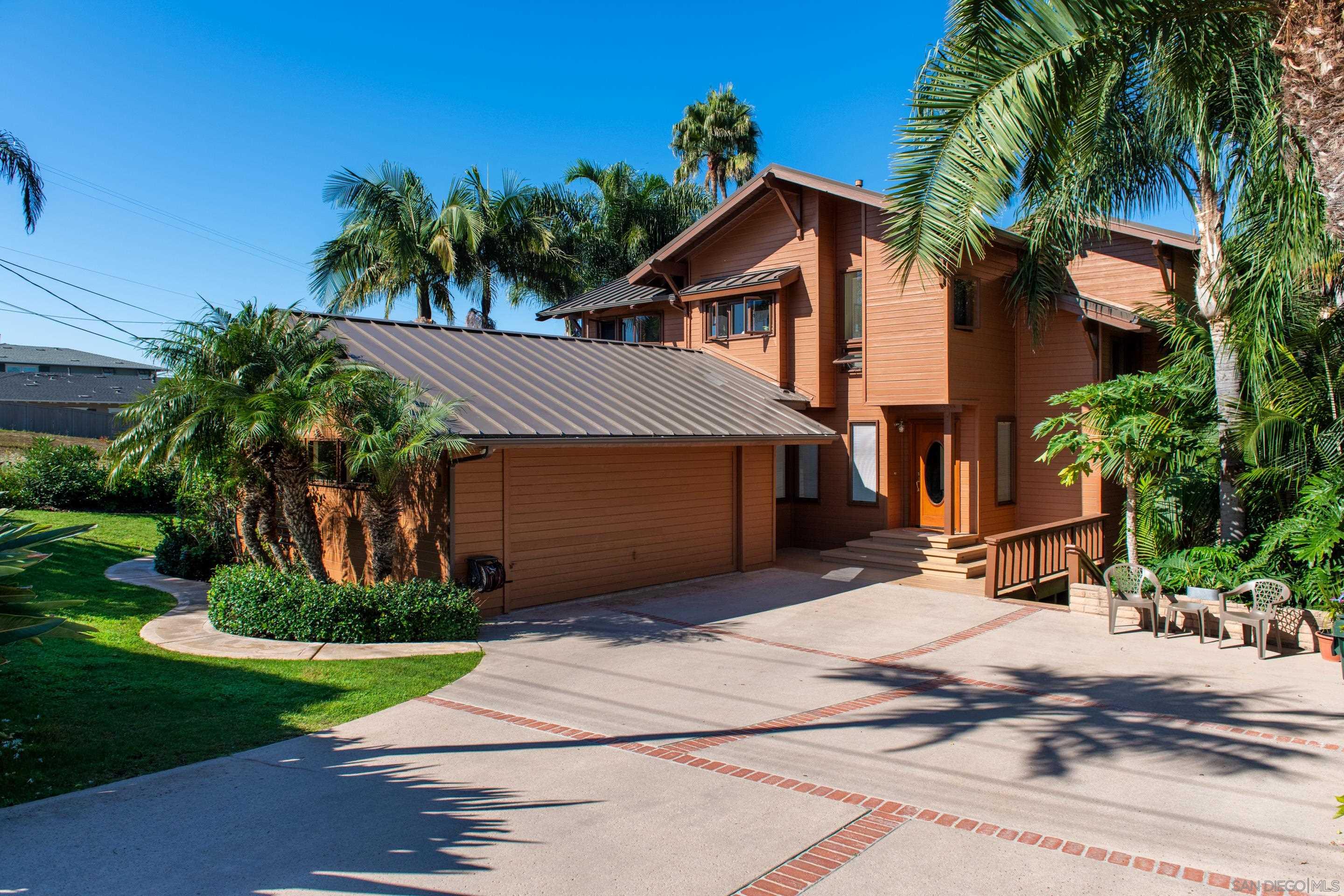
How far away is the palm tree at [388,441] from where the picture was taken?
1034 centimetres

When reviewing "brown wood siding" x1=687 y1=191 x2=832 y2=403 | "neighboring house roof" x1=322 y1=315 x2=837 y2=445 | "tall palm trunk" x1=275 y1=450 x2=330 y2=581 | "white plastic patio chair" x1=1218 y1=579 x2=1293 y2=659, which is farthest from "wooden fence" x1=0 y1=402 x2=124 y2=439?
"white plastic patio chair" x1=1218 y1=579 x2=1293 y2=659

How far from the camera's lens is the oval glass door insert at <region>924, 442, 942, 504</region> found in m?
17.9

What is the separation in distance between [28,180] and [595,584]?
17.2 m

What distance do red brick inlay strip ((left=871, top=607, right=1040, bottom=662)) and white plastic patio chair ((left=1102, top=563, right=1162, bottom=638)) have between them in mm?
1319

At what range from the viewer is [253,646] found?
10.2 meters

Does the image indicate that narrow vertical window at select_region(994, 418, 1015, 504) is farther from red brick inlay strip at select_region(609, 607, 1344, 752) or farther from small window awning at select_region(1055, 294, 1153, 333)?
red brick inlay strip at select_region(609, 607, 1344, 752)

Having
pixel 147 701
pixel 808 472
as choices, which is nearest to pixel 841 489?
pixel 808 472

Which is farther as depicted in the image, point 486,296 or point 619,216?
point 619,216

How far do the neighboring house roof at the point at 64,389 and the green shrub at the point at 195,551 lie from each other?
103ft

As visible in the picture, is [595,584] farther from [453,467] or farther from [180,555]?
[180,555]

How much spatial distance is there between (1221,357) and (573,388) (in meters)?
9.33

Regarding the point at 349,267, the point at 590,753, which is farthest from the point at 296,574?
the point at 349,267

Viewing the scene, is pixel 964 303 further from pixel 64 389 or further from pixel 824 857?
pixel 64 389

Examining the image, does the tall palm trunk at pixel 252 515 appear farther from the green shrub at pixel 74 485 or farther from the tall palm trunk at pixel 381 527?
the green shrub at pixel 74 485
